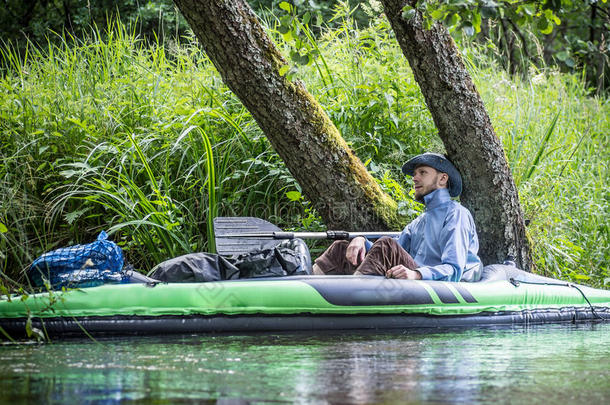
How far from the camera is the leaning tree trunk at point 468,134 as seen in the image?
17.6ft

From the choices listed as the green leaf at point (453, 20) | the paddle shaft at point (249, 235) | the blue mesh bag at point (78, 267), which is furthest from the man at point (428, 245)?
the green leaf at point (453, 20)

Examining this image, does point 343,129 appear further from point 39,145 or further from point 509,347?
point 509,347

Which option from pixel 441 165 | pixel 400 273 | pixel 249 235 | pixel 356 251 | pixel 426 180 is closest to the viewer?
pixel 400 273

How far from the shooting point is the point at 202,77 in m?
7.11

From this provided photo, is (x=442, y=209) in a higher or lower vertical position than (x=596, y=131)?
lower

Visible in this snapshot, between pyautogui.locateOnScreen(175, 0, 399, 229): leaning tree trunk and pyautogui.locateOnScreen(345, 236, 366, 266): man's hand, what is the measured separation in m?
0.49

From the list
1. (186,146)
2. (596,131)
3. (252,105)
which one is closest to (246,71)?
(252,105)

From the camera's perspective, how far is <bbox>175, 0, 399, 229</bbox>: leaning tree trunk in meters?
5.23

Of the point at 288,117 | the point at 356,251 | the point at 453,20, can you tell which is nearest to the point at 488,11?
the point at 453,20

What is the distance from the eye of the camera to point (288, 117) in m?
5.48

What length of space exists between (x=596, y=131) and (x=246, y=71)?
4877mm

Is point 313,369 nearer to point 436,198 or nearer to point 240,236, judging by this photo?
point 240,236

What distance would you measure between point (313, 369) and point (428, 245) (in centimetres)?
223

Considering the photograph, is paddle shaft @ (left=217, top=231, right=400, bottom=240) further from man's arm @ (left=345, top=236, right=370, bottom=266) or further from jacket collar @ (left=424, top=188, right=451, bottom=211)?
jacket collar @ (left=424, top=188, right=451, bottom=211)
